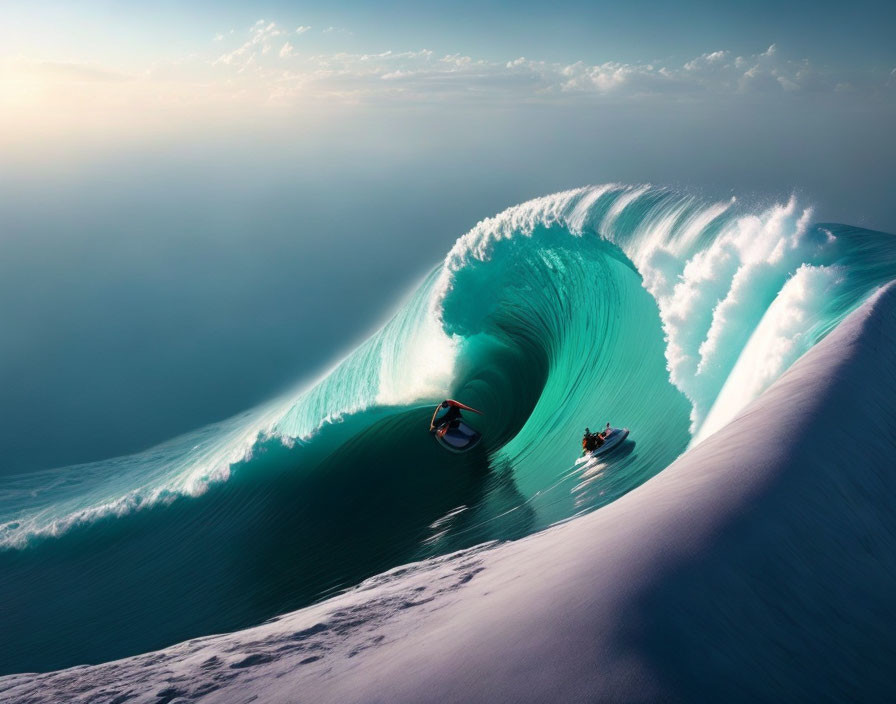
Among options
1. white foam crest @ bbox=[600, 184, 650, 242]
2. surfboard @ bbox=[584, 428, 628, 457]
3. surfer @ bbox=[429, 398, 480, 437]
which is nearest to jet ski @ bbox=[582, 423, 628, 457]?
surfboard @ bbox=[584, 428, 628, 457]

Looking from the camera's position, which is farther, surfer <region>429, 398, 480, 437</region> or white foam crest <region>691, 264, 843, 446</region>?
surfer <region>429, 398, 480, 437</region>

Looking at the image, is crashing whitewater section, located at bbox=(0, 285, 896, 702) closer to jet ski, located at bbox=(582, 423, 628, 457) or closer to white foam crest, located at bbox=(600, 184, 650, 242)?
jet ski, located at bbox=(582, 423, 628, 457)

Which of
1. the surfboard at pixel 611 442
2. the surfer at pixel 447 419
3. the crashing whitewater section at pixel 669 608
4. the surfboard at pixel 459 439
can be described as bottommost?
the crashing whitewater section at pixel 669 608

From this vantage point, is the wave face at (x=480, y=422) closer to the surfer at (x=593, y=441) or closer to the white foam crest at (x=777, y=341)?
the white foam crest at (x=777, y=341)

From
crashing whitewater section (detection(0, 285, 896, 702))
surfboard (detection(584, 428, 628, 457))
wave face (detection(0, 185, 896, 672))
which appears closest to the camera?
crashing whitewater section (detection(0, 285, 896, 702))

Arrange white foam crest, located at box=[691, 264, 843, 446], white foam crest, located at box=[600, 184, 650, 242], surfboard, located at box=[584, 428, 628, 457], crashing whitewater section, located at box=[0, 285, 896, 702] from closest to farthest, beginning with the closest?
crashing whitewater section, located at box=[0, 285, 896, 702] → white foam crest, located at box=[691, 264, 843, 446] → surfboard, located at box=[584, 428, 628, 457] → white foam crest, located at box=[600, 184, 650, 242]

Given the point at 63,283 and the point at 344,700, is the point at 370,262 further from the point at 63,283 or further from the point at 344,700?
the point at 344,700

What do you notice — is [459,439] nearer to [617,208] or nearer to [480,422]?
[480,422]

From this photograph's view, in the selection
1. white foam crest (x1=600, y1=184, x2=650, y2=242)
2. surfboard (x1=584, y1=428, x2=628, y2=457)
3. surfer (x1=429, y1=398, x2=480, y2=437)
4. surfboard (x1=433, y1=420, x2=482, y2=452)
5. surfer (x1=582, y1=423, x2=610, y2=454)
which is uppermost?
white foam crest (x1=600, y1=184, x2=650, y2=242)

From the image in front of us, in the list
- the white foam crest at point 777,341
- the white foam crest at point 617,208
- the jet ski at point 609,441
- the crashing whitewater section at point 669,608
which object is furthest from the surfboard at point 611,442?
the white foam crest at point 617,208
